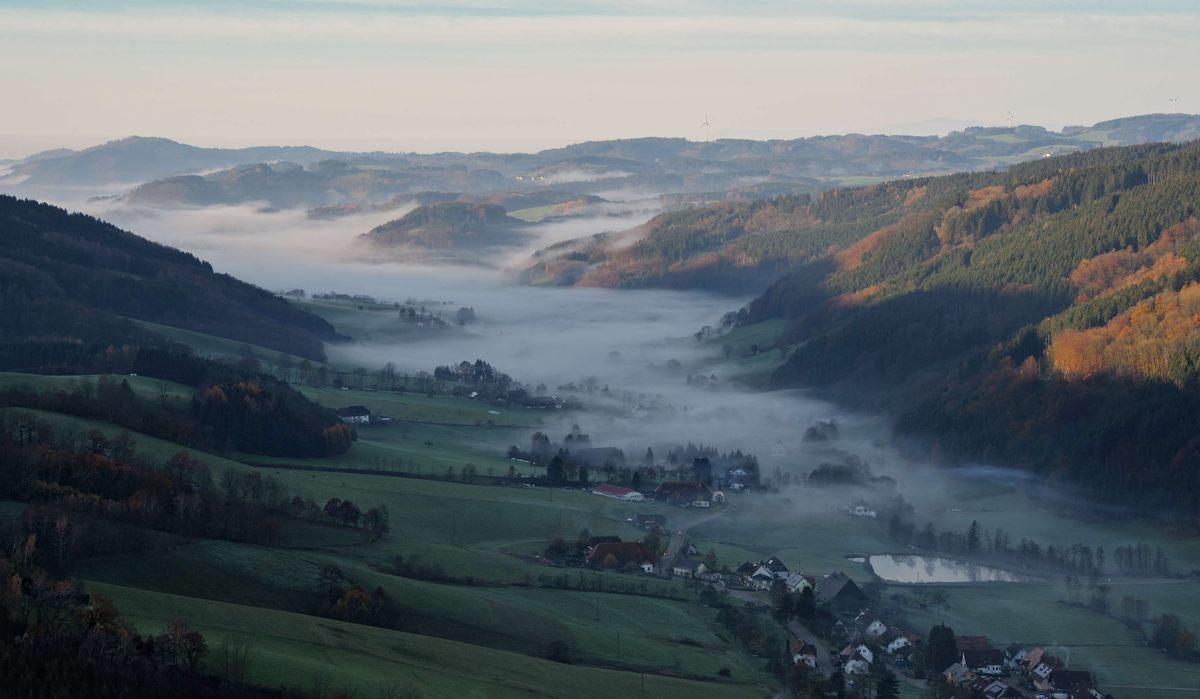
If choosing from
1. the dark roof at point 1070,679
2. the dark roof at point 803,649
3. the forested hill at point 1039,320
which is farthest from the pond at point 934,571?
the dark roof at point 1070,679

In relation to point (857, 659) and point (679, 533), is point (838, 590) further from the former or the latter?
point (679, 533)

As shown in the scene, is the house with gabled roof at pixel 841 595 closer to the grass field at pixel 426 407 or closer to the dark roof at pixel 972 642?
the dark roof at pixel 972 642

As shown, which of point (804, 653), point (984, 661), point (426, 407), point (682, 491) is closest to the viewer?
point (804, 653)

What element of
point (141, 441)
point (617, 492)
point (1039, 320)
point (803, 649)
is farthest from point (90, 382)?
point (1039, 320)

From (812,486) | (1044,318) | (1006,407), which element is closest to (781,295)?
(1044,318)

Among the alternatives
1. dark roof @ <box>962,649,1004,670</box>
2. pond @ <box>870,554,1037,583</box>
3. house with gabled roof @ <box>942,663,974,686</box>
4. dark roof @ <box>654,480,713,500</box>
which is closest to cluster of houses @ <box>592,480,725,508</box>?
dark roof @ <box>654,480,713,500</box>

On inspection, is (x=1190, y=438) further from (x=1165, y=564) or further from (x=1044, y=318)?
(x=1044, y=318)
